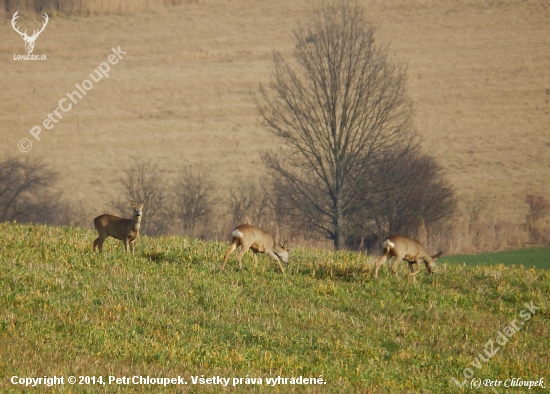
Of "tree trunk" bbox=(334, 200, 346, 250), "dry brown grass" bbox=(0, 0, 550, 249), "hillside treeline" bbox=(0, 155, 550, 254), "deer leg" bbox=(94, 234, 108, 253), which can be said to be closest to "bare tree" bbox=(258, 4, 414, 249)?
"tree trunk" bbox=(334, 200, 346, 250)

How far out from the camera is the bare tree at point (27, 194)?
40250 mm

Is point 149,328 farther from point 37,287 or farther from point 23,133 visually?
point 23,133

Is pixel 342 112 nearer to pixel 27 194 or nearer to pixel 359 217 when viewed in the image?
pixel 359 217

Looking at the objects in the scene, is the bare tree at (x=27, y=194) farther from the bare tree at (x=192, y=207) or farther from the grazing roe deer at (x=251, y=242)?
the grazing roe deer at (x=251, y=242)

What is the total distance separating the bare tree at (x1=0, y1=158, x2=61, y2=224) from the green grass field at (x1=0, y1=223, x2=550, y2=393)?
2391cm

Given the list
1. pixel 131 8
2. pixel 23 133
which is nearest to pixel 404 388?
pixel 23 133

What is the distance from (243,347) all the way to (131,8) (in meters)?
91.8

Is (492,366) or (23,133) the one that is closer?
(492,366)

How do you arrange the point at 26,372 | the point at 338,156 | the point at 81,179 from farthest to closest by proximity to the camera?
1. the point at 81,179
2. the point at 338,156
3. the point at 26,372

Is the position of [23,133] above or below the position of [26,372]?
above

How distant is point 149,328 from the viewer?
11.3 m

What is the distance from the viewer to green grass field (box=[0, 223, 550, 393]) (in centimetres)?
989

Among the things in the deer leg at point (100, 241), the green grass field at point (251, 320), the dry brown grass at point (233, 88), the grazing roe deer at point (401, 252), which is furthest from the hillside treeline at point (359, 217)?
the deer leg at point (100, 241)

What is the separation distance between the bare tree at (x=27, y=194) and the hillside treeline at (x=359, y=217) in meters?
0.05
